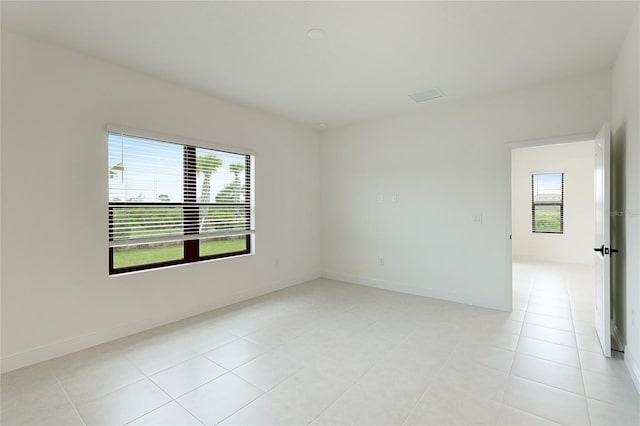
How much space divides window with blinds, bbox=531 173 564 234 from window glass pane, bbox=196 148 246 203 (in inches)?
284

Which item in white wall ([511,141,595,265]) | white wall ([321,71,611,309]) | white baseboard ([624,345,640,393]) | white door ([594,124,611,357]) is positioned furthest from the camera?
white wall ([511,141,595,265])

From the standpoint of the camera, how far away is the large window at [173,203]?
123 inches

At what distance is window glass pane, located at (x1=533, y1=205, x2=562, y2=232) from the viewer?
7273 millimetres

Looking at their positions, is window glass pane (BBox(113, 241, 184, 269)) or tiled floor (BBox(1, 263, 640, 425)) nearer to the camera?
tiled floor (BBox(1, 263, 640, 425))

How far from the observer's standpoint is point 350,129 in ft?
17.1

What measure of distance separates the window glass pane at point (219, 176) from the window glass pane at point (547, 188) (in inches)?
284

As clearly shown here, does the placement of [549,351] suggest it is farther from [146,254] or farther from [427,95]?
[146,254]

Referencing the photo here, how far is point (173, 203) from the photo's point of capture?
138 inches

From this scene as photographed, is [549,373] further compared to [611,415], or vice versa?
[549,373]

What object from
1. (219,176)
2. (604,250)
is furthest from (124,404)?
(604,250)

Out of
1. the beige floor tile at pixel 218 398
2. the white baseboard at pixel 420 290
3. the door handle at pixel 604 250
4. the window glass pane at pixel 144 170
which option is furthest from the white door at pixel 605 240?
the window glass pane at pixel 144 170

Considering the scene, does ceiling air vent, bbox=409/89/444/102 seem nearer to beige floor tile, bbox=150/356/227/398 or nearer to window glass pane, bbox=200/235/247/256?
window glass pane, bbox=200/235/247/256

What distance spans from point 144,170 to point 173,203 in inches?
18.4

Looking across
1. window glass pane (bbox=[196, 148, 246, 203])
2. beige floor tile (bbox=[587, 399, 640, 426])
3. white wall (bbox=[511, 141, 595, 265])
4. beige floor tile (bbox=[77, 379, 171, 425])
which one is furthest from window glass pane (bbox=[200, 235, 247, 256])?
white wall (bbox=[511, 141, 595, 265])
